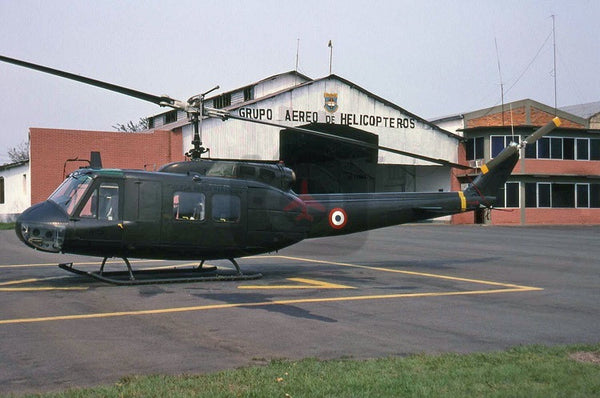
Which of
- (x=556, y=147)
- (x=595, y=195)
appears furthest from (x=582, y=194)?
(x=556, y=147)

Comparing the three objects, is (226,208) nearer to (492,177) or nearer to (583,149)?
(492,177)

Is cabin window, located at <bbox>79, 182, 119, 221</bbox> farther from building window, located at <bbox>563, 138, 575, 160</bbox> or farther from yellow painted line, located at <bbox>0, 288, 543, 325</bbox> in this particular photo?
building window, located at <bbox>563, 138, 575, 160</bbox>

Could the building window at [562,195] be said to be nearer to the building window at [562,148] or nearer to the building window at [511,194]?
the building window at [511,194]

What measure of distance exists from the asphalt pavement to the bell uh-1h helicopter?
880 mm

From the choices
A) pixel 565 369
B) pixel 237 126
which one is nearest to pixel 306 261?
pixel 565 369

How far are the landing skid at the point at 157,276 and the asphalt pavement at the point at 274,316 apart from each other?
0.17 m

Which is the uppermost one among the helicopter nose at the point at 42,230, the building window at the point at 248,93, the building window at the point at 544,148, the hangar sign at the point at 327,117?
the building window at the point at 248,93

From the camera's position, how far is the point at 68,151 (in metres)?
40.1

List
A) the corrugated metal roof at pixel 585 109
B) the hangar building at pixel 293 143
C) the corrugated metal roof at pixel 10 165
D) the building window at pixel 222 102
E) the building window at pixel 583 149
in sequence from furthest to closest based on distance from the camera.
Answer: the corrugated metal roof at pixel 585 109 → the building window at pixel 222 102 → the building window at pixel 583 149 → the corrugated metal roof at pixel 10 165 → the hangar building at pixel 293 143

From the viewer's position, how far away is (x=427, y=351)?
799cm

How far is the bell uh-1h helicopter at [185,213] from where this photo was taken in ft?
43.1

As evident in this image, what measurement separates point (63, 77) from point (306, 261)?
35.4ft

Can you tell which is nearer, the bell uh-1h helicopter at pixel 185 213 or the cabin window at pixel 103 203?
the bell uh-1h helicopter at pixel 185 213

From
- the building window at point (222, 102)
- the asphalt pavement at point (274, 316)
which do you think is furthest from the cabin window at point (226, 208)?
the building window at point (222, 102)
